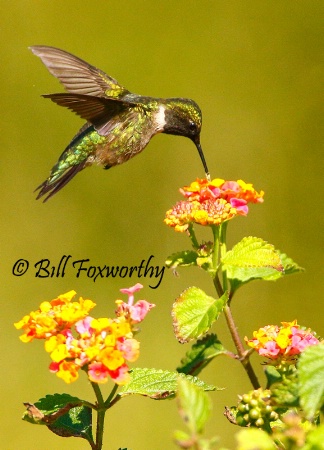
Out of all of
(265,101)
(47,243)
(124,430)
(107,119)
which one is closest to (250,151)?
(265,101)

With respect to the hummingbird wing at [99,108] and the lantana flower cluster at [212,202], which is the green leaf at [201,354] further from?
the hummingbird wing at [99,108]

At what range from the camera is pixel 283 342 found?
0.89 metres

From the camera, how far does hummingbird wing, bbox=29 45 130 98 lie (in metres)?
1.67

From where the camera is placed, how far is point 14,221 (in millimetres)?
3076

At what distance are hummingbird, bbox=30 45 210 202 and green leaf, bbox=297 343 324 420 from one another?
3.20 feet

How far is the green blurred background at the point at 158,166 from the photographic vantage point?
2828 millimetres

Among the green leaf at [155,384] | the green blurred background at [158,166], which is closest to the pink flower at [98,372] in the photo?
the green leaf at [155,384]

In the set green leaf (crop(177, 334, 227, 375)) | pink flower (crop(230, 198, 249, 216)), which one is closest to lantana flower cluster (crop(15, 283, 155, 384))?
green leaf (crop(177, 334, 227, 375))

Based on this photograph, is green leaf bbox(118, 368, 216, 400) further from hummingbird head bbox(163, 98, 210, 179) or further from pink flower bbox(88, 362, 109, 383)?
hummingbird head bbox(163, 98, 210, 179)

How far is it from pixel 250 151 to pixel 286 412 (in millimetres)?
2303

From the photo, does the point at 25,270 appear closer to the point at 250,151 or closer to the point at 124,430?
the point at 124,430

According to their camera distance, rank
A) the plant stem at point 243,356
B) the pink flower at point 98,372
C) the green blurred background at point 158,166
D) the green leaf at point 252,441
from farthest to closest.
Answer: the green blurred background at point 158,166 < the plant stem at point 243,356 < the pink flower at point 98,372 < the green leaf at point 252,441

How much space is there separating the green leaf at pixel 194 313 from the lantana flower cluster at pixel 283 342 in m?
0.07

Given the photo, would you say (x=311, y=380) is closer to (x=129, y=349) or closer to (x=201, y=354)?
(x=129, y=349)
